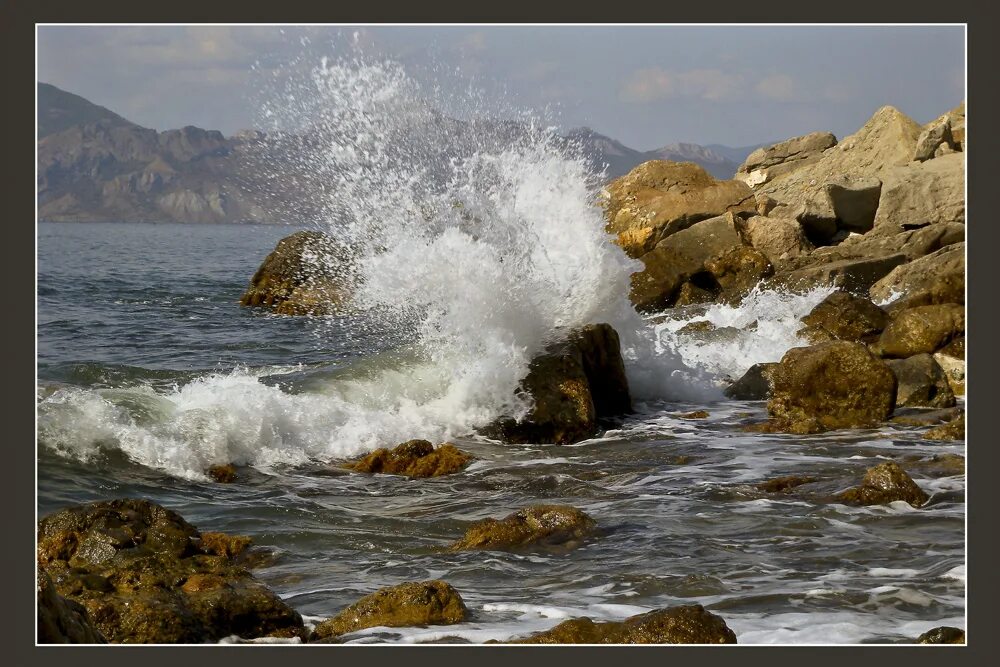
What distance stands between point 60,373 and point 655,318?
7.87 meters

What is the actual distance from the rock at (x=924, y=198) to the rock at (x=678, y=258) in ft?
7.81

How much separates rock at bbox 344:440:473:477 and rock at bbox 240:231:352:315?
7815mm

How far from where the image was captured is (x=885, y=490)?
696 centimetres

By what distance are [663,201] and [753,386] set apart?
30.6 feet

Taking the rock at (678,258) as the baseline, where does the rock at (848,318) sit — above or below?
below

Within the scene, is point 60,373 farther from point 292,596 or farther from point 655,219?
point 655,219

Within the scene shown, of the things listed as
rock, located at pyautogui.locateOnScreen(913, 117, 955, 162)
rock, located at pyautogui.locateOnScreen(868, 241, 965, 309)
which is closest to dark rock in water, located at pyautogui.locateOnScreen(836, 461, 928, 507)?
rock, located at pyautogui.locateOnScreen(868, 241, 965, 309)

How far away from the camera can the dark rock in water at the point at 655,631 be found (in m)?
4.45

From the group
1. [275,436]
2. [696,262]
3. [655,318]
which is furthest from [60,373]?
[696,262]

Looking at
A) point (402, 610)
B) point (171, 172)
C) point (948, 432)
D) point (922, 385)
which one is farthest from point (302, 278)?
point (171, 172)

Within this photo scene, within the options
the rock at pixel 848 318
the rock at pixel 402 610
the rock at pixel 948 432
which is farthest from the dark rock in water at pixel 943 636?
the rock at pixel 848 318

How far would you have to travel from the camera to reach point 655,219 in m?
19.9

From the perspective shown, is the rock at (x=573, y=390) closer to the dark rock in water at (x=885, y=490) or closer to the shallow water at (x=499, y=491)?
the shallow water at (x=499, y=491)

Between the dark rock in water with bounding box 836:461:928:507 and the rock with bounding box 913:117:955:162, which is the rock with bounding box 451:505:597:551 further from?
the rock with bounding box 913:117:955:162
